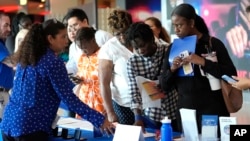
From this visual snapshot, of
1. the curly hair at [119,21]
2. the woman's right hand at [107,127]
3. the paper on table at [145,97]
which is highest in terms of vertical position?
the curly hair at [119,21]

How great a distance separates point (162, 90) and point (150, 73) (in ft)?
0.47

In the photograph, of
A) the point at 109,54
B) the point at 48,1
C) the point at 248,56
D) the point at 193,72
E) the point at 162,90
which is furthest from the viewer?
the point at 48,1

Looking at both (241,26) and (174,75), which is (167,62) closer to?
(174,75)

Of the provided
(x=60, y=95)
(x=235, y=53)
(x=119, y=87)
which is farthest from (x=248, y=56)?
(x=60, y=95)

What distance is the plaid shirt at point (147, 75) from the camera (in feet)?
8.45

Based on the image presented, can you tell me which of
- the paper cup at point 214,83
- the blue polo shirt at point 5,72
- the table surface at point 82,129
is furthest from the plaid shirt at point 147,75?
the blue polo shirt at point 5,72

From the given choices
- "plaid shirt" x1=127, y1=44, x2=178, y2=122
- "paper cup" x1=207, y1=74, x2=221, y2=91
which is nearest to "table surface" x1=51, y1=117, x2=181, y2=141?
"plaid shirt" x1=127, y1=44, x2=178, y2=122

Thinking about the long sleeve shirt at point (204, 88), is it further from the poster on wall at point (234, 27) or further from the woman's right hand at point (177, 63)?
the poster on wall at point (234, 27)

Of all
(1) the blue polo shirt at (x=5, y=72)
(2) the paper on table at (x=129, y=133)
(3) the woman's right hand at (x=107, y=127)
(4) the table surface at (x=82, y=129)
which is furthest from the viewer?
(1) the blue polo shirt at (x=5, y=72)

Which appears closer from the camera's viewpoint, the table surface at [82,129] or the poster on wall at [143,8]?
the table surface at [82,129]

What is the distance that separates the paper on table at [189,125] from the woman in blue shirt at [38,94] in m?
0.38

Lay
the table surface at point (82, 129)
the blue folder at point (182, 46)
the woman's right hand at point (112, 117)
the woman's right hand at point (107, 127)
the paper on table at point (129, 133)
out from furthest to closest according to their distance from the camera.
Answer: the woman's right hand at point (112, 117), the table surface at point (82, 129), the blue folder at point (182, 46), the woman's right hand at point (107, 127), the paper on table at point (129, 133)

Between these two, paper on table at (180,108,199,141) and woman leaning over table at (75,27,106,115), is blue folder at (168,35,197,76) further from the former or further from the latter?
woman leaning over table at (75,27,106,115)

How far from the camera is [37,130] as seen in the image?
2096 millimetres
